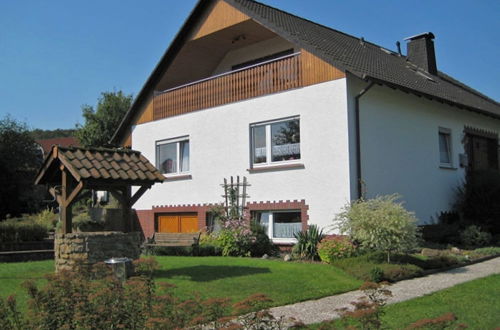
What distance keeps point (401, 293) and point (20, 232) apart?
12.1m

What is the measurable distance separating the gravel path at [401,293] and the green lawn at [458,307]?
1.24 feet

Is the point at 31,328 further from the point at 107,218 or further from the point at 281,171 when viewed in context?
the point at 107,218

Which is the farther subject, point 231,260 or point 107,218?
point 107,218

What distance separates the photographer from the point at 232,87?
58.1 ft

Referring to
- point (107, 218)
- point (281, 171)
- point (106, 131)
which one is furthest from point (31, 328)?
point (106, 131)

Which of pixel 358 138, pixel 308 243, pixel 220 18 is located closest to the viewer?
pixel 308 243

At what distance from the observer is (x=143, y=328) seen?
4.59 metres

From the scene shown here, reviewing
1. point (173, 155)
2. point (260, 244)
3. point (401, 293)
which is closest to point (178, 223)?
point (173, 155)

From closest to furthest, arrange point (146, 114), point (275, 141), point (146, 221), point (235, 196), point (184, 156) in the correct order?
1. point (275, 141)
2. point (235, 196)
3. point (184, 156)
4. point (146, 221)
5. point (146, 114)

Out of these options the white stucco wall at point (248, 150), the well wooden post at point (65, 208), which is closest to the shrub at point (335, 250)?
the white stucco wall at point (248, 150)

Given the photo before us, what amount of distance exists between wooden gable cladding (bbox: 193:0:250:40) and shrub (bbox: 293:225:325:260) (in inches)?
291

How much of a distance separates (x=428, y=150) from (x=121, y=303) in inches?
575

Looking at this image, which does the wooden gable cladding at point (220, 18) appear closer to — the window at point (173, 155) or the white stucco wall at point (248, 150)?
the white stucco wall at point (248, 150)

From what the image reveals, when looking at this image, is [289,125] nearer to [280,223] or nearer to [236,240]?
[280,223]
